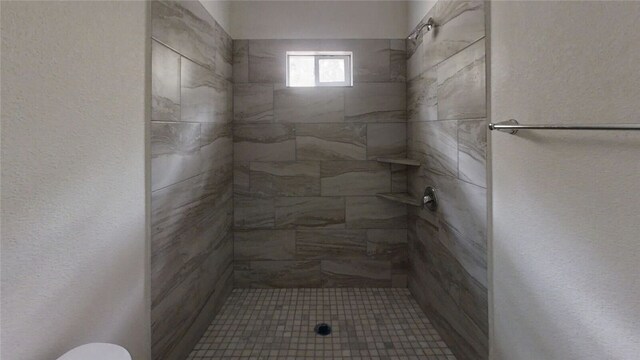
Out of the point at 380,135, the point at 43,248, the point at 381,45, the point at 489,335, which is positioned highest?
the point at 381,45

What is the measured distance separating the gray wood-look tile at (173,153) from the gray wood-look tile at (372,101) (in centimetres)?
115

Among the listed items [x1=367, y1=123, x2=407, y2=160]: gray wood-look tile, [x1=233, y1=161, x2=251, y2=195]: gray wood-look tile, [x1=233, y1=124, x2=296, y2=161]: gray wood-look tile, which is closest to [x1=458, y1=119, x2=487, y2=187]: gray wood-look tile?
[x1=367, y1=123, x2=407, y2=160]: gray wood-look tile

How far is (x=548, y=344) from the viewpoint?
994mm

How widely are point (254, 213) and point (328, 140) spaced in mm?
791

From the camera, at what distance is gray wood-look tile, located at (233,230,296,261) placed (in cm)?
249

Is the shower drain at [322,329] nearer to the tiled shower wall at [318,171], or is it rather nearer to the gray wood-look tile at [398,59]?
the tiled shower wall at [318,171]

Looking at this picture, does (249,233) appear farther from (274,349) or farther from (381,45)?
(381,45)

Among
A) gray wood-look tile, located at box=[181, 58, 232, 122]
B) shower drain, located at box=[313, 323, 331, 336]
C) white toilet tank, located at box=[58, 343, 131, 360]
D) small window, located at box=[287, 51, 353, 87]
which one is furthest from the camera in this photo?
small window, located at box=[287, 51, 353, 87]

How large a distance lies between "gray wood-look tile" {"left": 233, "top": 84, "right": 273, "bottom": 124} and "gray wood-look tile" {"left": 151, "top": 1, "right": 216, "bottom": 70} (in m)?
0.45

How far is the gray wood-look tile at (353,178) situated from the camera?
8.13 ft

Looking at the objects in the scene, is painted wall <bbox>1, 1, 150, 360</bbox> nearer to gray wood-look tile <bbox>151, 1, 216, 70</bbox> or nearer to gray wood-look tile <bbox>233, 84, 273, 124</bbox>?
gray wood-look tile <bbox>151, 1, 216, 70</bbox>

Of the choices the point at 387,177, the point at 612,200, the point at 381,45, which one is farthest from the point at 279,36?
the point at 612,200

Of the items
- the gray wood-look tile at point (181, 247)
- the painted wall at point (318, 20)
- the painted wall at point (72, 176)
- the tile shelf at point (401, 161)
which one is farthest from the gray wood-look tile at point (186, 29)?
the tile shelf at point (401, 161)

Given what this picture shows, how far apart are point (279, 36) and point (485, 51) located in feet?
5.23
